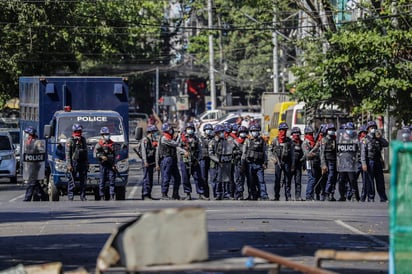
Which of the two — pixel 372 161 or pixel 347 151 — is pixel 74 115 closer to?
pixel 347 151

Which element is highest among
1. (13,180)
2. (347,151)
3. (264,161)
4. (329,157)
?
(347,151)

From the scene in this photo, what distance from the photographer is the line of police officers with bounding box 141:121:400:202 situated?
87.5 feet

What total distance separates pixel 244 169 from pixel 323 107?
1417cm

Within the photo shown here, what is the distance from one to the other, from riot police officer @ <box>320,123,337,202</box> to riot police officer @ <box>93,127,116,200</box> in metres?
5.10

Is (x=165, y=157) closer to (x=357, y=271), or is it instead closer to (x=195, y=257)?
(x=357, y=271)

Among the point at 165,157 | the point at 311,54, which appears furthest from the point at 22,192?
the point at 311,54

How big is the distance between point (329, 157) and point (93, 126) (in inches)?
235

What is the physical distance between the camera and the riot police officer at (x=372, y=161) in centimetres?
2648

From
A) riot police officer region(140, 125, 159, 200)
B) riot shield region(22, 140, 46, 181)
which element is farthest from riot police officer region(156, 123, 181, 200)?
riot shield region(22, 140, 46, 181)

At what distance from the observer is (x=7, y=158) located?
3594 centimetres

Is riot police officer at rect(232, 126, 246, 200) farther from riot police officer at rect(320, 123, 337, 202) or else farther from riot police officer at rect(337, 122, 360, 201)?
riot police officer at rect(337, 122, 360, 201)

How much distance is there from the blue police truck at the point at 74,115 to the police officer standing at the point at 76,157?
40cm

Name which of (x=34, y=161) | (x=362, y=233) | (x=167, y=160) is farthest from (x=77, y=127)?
(x=362, y=233)

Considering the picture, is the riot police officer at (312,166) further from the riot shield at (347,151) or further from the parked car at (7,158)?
the parked car at (7,158)
